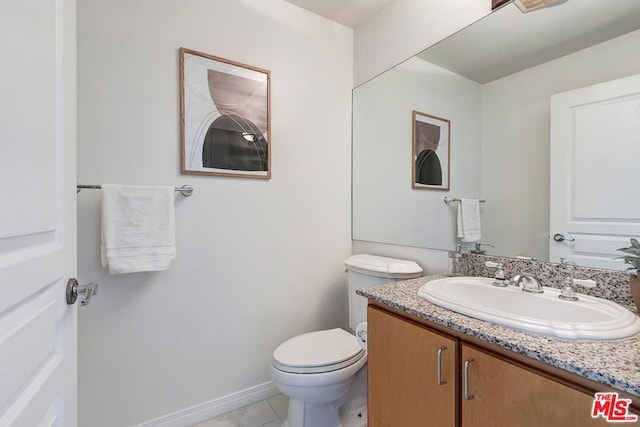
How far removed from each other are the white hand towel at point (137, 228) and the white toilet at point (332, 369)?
2.39ft

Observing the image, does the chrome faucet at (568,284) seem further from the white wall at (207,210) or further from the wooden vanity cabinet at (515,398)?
the white wall at (207,210)

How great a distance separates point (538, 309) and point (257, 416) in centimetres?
145

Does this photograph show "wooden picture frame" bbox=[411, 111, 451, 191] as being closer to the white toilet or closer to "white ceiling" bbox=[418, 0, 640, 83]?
"white ceiling" bbox=[418, 0, 640, 83]

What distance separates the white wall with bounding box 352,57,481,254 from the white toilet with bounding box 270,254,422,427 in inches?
10.3

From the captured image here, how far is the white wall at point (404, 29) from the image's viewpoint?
1.42 meters

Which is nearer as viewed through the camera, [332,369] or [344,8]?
[332,369]

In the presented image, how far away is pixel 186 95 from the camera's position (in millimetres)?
1459

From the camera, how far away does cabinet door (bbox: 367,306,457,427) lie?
85 centimetres

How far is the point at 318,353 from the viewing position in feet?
4.52

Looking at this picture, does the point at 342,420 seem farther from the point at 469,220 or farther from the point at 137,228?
the point at 137,228

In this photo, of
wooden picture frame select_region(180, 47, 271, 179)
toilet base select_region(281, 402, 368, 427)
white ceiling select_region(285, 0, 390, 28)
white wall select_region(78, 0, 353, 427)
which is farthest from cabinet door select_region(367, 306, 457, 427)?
white ceiling select_region(285, 0, 390, 28)

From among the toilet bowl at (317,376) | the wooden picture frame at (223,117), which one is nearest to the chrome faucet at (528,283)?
the toilet bowl at (317,376)
